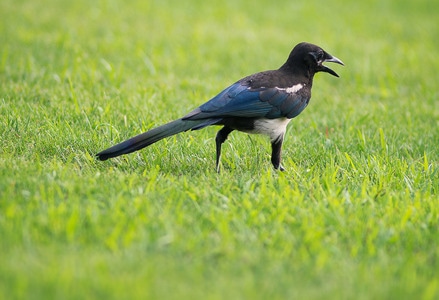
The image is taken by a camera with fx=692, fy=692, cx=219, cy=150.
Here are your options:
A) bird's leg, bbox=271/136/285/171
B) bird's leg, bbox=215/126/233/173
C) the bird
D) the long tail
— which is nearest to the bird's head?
the bird

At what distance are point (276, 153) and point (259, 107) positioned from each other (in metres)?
0.42

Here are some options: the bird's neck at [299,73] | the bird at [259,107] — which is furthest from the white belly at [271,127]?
the bird's neck at [299,73]

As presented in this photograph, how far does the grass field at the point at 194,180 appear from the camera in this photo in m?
3.41

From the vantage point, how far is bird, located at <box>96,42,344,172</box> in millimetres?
5027

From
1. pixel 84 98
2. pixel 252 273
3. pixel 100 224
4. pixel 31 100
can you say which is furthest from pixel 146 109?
pixel 252 273

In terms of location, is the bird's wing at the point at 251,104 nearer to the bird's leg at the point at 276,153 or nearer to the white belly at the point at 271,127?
the white belly at the point at 271,127

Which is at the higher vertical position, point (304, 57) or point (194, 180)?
point (304, 57)

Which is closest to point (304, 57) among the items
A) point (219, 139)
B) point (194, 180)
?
point (219, 139)

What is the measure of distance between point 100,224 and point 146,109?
2.84 meters

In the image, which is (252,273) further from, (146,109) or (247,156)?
(146,109)

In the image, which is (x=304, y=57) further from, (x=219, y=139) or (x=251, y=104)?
(x=219, y=139)

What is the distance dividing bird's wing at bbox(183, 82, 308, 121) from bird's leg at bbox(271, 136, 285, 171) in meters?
0.20

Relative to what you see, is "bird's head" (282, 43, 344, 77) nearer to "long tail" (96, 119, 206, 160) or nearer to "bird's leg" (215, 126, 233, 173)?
"bird's leg" (215, 126, 233, 173)

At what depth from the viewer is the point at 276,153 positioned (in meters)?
5.47
